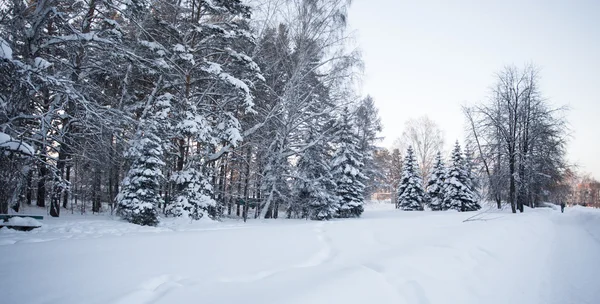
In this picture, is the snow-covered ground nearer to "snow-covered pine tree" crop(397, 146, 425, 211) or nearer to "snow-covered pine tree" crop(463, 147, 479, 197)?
"snow-covered pine tree" crop(397, 146, 425, 211)

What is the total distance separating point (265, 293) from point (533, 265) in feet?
17.2

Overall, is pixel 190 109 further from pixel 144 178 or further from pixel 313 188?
pixel 313 188

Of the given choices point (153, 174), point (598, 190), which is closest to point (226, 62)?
point (153, 174)

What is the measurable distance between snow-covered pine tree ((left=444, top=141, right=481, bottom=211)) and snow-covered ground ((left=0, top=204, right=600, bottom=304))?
2005 cm

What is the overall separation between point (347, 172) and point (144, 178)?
1174 cm

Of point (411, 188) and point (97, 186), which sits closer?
point (97, 186)

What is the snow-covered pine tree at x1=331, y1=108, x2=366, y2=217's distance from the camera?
53.8 feet

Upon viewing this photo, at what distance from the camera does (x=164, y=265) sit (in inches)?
85.1

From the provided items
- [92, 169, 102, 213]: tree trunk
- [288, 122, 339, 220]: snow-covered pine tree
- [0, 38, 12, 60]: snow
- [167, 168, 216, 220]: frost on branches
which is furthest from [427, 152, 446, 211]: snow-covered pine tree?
[0, 38, 12, 60]: snow

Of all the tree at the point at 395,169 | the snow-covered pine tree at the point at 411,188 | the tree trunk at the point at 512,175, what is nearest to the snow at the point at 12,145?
the tree trunk at the point at 512,175

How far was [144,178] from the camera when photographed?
802 centimetres

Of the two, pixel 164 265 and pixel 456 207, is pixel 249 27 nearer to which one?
pixel 164 265

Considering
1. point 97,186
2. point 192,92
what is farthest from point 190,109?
point 97,186

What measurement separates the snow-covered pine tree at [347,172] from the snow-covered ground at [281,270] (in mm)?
12141
